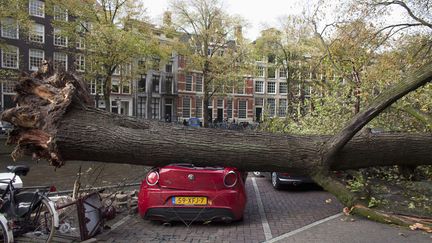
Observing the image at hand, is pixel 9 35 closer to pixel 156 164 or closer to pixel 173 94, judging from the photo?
pixel 173 94

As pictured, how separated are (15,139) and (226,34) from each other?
40.9 metres

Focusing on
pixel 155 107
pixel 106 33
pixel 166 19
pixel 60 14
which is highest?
pixel 166 19

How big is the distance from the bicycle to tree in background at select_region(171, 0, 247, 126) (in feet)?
121

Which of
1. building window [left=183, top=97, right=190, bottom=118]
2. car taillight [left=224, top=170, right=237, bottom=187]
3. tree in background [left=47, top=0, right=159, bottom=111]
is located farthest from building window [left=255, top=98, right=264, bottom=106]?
car taillight [left=224, top=170, right=237, bottom=187]

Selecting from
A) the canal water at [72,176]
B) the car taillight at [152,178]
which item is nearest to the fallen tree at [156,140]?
the car taillight at [152,178]

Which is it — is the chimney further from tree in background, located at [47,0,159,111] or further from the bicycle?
the bicycle

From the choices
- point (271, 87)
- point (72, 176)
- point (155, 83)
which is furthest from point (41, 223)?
point (271, 87)

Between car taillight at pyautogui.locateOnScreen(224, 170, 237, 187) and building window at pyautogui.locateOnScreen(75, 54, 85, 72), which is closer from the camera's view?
car taillight at pyautogui.locateOnScreen(224, 170, 237, 187)

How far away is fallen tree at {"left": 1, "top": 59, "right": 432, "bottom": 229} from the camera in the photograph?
3.19m

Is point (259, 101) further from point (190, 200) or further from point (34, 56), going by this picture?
point (190, 200)

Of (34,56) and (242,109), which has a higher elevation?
(34,56)

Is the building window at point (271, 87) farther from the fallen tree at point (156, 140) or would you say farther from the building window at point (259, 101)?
the fallen tree at point (156, 140)

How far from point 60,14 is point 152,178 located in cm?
2985

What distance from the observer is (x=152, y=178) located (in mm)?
7105
